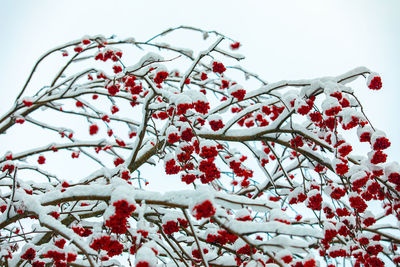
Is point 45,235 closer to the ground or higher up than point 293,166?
closer to the ground

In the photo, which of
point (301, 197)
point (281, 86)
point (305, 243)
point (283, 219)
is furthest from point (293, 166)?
point (305, 243)

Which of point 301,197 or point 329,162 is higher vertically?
point 329,162

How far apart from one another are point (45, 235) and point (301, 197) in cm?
284

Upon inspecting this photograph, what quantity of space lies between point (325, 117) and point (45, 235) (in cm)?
319

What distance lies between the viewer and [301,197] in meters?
3.10

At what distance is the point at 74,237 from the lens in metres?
1.80

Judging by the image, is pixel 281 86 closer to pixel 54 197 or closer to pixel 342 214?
pixel 342 214

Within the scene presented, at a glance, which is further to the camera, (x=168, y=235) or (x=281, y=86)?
(x=281, y=86)

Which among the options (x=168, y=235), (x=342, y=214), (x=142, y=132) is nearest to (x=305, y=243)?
(x=168, y=235)

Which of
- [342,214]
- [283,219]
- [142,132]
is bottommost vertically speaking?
[283,219]

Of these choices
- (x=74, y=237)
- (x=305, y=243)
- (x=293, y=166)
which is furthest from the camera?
(x=293, y=166)

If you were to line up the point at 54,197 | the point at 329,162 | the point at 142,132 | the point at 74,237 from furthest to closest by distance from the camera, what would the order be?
1. the point at 142,132
2. the point at 329,162
3. the point at 54,197
4. the point at 74,237

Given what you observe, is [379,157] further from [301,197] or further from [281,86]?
[281,86]

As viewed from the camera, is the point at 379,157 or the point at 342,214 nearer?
the point at 379,157
